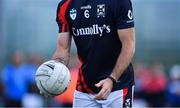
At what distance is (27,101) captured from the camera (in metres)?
17.4

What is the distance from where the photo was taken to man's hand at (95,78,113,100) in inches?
275

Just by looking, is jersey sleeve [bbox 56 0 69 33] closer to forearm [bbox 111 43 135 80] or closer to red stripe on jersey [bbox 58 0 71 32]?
red stripe on jersey [bbox 58 0 71 32]

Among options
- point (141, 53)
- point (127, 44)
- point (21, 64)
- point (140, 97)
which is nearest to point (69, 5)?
point (127, 44)

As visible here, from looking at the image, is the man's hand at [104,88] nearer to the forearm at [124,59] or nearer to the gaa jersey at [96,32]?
the forearm at [124,59]

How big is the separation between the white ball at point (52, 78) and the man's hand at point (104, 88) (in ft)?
1.18

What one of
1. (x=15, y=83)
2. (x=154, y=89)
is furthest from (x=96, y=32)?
(x=154, y=89)

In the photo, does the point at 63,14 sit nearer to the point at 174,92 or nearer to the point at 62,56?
the point at 62,56

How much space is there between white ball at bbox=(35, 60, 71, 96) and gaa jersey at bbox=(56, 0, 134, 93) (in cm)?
36

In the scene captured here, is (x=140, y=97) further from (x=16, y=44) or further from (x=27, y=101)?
(x=16, y=44)

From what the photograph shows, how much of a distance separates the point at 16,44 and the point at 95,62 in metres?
15.7

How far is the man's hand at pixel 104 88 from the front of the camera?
22.9ft

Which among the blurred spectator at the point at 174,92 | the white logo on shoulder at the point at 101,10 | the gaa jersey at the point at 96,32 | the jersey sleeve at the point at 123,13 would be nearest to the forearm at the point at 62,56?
the gaa jersey at the point at 96,32

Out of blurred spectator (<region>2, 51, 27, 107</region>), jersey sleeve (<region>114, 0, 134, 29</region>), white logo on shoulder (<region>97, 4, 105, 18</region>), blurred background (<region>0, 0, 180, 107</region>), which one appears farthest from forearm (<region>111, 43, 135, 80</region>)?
blurred background (<region>0, 0, 180, 107</region>)

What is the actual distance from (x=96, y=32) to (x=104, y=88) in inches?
25.1
